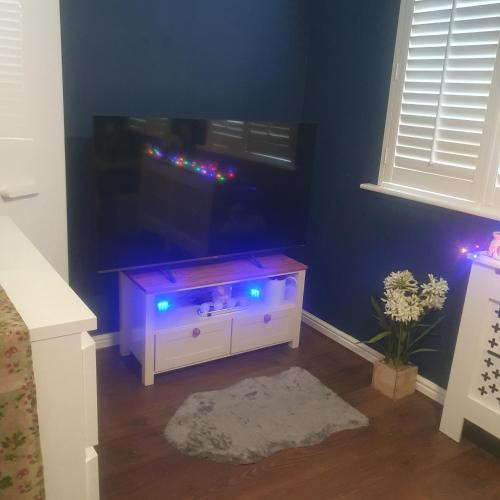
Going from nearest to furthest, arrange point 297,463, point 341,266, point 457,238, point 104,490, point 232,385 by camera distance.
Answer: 1. point 104,490
2. point 297,463
3. point 457,238
4. point 232,385
5. point 341,266

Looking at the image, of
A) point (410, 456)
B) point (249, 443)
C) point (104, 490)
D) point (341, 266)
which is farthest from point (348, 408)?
point (104, 490)

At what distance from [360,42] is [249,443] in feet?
7.06

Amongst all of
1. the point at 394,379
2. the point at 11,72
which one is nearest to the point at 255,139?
the point at 11,72

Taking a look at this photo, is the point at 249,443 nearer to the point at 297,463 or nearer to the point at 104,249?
the point at 297,463

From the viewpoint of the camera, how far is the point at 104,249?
2.43 meters

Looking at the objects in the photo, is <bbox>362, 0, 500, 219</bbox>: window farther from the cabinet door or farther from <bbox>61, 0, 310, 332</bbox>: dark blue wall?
the cabinet door

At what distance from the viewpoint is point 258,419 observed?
7.67 ft

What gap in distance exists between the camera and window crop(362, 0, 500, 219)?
88.4 inches

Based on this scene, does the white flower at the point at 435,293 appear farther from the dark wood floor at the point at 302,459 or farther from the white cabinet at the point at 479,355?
the dark wood floor at the point at 302,459

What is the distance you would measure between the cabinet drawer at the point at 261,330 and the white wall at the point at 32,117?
1088 millimetres

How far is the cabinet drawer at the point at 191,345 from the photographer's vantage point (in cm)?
259

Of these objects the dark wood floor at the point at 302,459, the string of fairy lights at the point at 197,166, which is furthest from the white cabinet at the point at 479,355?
the string of fairy lights at the point at 197,166

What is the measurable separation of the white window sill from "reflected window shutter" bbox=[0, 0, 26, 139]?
1749 mm

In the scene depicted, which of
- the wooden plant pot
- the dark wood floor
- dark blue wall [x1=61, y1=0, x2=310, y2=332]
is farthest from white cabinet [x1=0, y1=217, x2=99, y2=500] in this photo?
the wooden plant pot
